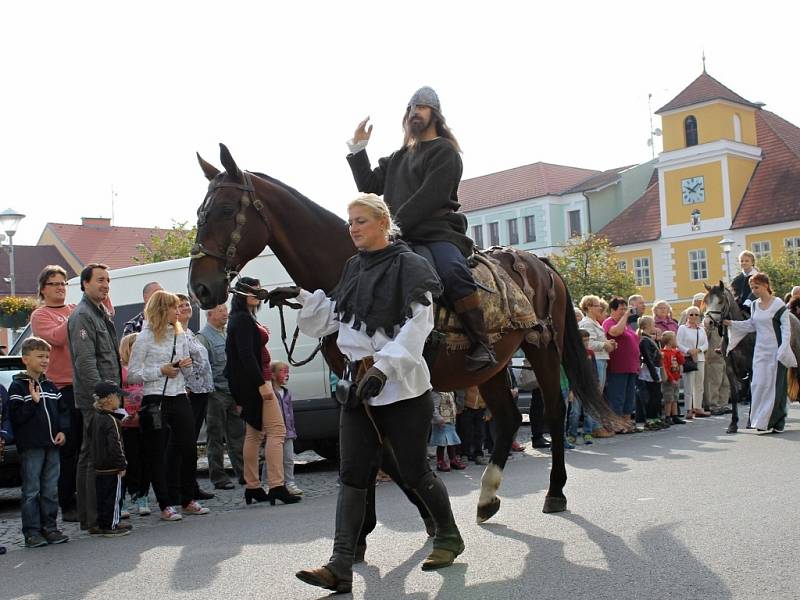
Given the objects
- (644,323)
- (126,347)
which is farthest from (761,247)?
(126,347)

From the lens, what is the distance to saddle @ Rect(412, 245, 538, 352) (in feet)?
24.4

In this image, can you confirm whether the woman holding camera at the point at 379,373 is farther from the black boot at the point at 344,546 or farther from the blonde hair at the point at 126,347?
the blonde hair at the point at 126,347

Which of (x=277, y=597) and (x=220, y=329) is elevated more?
(x=220, y=329)

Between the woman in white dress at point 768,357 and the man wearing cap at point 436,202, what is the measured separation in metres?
8.46

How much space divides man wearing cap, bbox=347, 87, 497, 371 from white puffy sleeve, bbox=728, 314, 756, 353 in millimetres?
8990

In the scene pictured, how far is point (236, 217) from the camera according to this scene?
→ 7.45m

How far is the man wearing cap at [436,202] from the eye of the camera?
24.4 ft

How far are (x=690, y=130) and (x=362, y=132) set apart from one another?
59.6 m

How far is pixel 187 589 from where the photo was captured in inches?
250

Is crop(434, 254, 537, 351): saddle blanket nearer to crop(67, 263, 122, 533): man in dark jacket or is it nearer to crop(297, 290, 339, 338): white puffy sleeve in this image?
crop(297, 290, 339, 338): white puffy sleeve

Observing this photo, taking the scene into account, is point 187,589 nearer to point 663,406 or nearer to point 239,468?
point 239,468

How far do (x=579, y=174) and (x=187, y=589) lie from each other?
75409 millimetres

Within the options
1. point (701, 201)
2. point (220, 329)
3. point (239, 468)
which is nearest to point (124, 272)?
point (220, 329)

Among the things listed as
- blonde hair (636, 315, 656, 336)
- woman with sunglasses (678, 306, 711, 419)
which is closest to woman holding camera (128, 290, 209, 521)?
blonde hair (636, 315, 656, 336)
